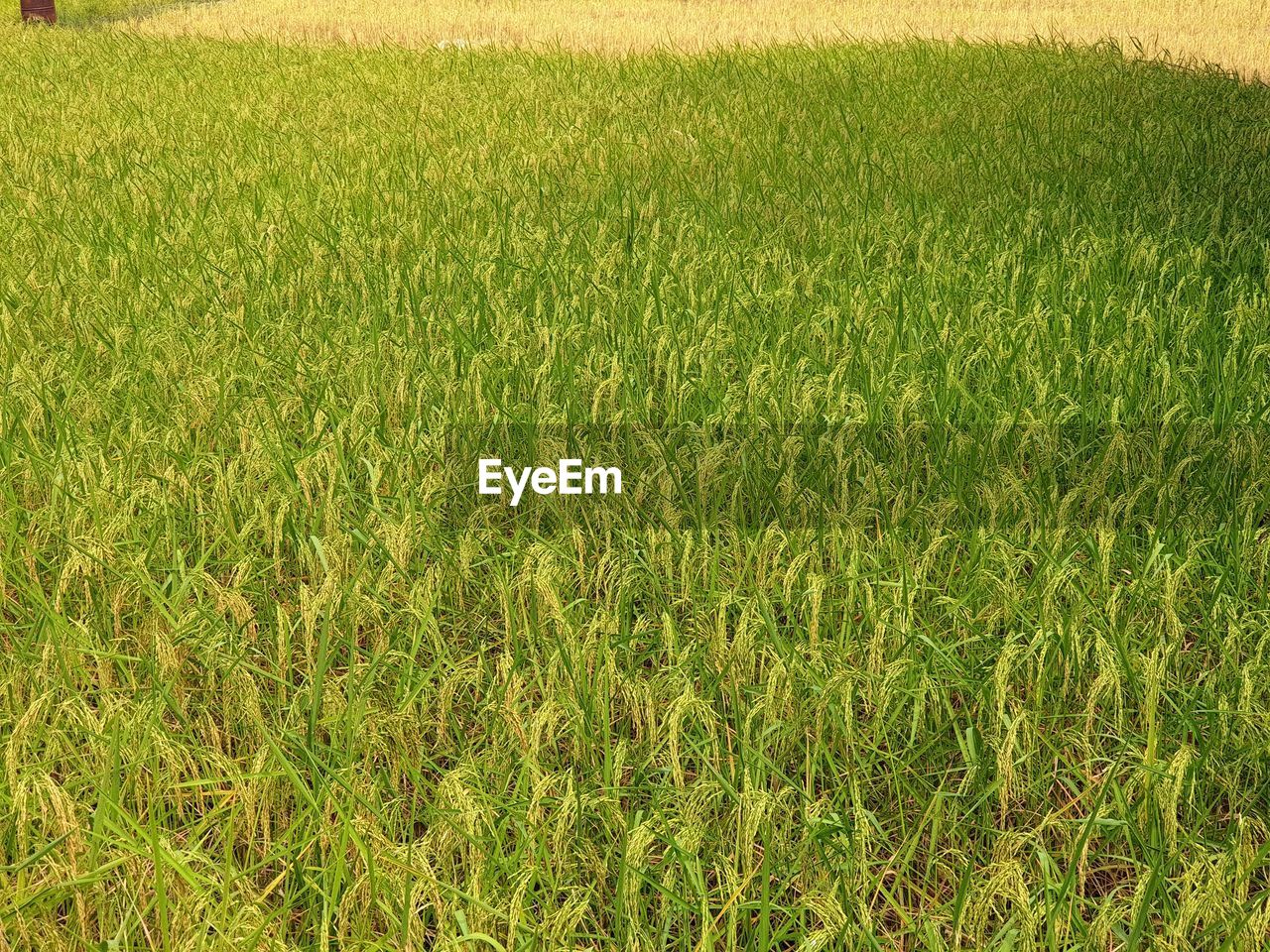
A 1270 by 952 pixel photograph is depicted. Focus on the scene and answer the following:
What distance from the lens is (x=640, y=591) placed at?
2135 mm

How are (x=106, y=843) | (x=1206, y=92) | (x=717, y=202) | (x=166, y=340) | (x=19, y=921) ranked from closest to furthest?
(x=19, y=921) < (x=106, y=843) < (x=166, y=340) < (x=717, y=202) < (x=1206, y=92)

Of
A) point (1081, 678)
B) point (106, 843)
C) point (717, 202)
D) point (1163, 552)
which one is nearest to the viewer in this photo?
point (106, 843)

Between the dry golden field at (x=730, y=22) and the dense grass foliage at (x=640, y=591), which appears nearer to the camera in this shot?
the dense grass foliage at (x=640, y=591)

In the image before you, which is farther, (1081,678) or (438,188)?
(438,188)

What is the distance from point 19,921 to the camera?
4.68 feet

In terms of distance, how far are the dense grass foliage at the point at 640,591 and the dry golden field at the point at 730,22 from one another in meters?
6.77

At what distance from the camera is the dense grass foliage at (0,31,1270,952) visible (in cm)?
154

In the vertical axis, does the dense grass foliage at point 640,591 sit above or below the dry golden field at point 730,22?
below

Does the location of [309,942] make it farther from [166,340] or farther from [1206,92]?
[1206,92]

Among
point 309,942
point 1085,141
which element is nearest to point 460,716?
point 309,942

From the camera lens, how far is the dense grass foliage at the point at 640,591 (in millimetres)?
1539

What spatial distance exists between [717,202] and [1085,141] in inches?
87.1

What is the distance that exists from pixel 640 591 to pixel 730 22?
11005 millimetres

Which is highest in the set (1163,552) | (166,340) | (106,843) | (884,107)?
(884,107)
